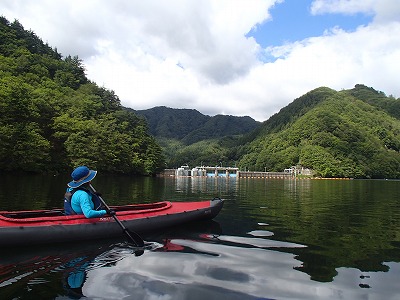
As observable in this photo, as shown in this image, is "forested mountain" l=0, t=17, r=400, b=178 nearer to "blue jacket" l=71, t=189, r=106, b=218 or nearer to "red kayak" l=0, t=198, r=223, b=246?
"red kayak" l=0, t=198, r=223, b=246

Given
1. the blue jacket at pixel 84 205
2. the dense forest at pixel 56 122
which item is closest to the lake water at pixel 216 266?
the blue jacket at pixel 84 205

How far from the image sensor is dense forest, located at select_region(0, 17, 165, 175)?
5409cm

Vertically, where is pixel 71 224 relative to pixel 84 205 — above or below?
below

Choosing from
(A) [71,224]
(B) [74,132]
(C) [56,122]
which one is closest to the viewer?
(A) [71,224]

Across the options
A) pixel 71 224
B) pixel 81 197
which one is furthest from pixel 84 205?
pixel 71 224

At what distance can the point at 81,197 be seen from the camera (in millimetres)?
10992

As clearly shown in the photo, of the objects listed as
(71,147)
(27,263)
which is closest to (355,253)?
(27,263)

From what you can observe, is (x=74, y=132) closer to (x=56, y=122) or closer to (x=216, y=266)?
(x=56, y=122)

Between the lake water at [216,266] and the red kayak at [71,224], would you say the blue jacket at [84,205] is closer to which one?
the red kayak at [71,224]

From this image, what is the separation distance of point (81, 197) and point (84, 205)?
0.93 ft

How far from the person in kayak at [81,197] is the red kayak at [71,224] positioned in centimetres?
33

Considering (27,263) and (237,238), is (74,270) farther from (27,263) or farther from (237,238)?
(237,238)

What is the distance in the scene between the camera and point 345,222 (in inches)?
655

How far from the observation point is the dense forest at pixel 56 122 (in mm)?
54094
